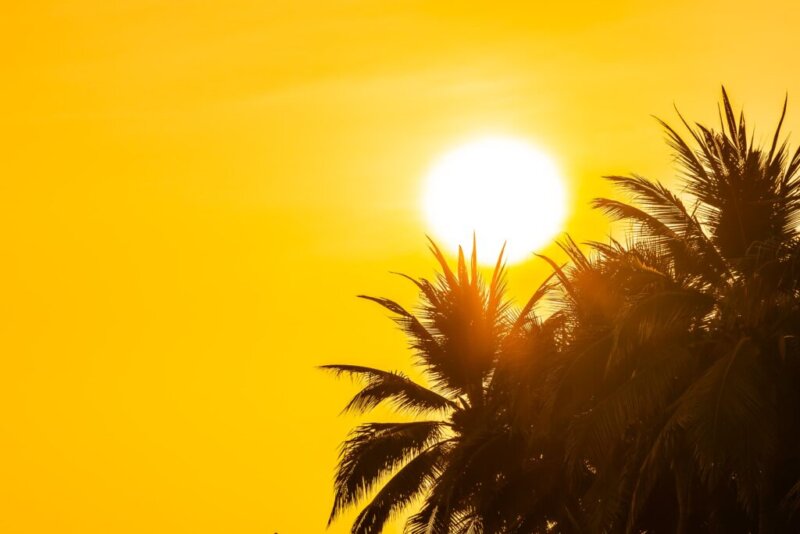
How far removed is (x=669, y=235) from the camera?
31.8 metres

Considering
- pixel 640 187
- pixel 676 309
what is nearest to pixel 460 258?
pixel 640 187

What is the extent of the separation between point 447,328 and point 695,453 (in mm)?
17006

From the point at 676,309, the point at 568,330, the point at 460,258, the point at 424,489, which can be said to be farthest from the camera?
the point at 460,258

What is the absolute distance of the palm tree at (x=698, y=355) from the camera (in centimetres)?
2750

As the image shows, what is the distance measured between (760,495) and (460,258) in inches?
704

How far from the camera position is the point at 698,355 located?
29984 mm

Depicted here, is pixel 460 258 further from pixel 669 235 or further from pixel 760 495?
pixel 760 495

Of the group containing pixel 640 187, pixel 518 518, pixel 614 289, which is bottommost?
pixel 518 518

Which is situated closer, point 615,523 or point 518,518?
point 615,523

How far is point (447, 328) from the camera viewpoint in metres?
43.6

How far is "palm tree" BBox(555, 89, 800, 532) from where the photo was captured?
2750 centimetres

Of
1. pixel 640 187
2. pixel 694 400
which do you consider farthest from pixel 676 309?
pixel 640 187

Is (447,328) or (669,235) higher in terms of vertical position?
(447,328)

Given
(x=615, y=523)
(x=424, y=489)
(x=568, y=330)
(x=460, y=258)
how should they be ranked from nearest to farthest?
(x=615, y=523), (x=568, y=330), (x=424, y=489), (x=460, y=258)
